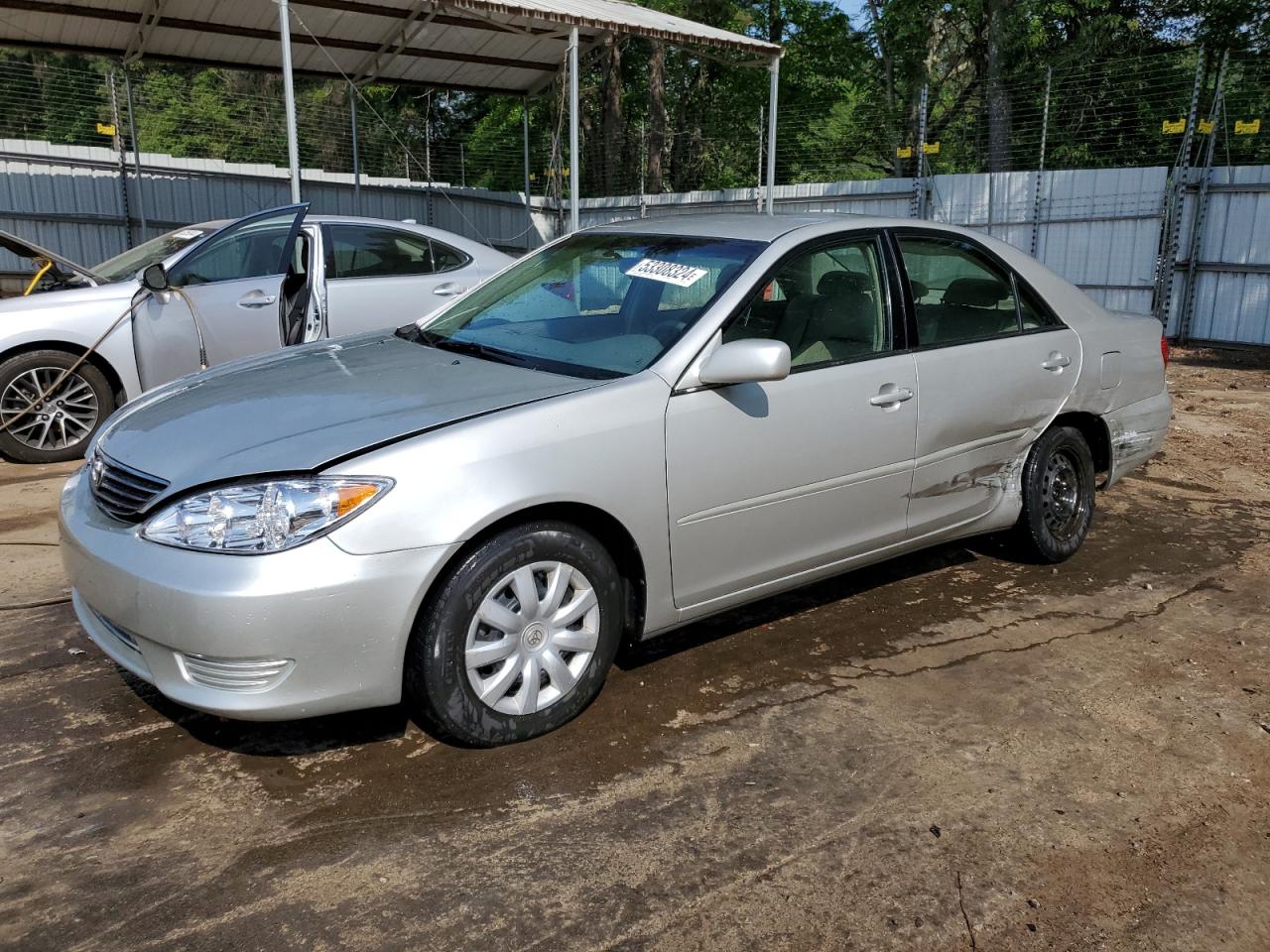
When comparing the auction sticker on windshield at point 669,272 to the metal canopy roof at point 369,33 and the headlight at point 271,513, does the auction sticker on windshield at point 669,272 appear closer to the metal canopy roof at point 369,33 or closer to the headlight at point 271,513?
the headlight at point 271,513

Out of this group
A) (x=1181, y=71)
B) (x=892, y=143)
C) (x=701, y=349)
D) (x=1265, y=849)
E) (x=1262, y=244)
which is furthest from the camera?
(x=892, y=143)

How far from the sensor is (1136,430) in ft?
16.9

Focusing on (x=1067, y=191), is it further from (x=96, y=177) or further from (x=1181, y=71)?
(x=96, y=177)

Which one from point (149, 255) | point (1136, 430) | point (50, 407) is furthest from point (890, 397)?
point (149, 255)

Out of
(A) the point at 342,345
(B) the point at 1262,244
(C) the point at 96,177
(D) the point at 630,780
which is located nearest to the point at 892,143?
(B) the point at 1262,244

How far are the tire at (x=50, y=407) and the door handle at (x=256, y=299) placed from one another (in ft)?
3.43

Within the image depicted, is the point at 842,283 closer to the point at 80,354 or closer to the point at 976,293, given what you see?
the point at 976,293

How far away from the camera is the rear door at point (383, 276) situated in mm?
7176

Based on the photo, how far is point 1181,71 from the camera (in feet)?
55.5

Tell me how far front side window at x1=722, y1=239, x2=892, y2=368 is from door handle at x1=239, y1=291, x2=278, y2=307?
4257 millimetres

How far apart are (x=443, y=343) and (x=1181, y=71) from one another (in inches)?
Answer: 678

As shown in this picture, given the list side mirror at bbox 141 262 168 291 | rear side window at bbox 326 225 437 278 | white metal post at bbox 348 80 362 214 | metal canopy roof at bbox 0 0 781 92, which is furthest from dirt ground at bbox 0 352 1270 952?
white metal post at bbox 348 80 362 214

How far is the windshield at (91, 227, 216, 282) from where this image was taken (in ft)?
23.7

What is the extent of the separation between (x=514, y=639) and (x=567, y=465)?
0.53 m
